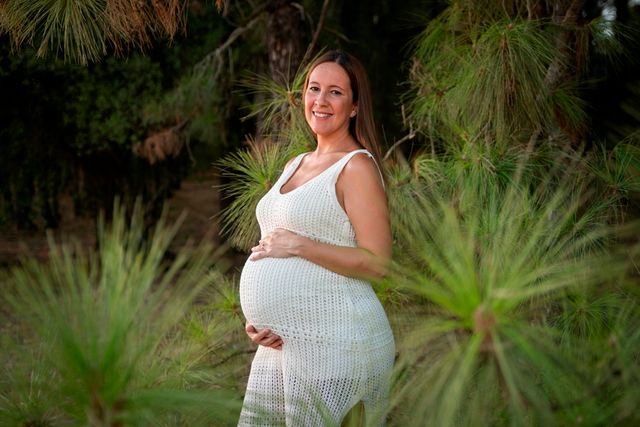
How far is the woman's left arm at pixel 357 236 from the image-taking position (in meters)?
1.95

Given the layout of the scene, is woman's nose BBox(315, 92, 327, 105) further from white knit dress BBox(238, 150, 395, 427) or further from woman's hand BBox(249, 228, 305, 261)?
woman's hand BBox(249, 228, 305, 261)

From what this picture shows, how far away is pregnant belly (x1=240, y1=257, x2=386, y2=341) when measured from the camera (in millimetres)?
1970

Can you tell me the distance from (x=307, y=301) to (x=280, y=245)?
0.51 feet

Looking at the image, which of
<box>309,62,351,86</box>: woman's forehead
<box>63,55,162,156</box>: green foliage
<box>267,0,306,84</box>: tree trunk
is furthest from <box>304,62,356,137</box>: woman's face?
<box>63,55,162,156</box>: green foliage

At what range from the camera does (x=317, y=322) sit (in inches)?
77.7

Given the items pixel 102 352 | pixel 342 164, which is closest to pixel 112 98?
pixel 342 164

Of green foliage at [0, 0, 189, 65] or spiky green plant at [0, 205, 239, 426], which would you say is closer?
spiky green plant at [0, 205, 239, 426]

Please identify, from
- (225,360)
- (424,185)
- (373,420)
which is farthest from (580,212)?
(373,420)

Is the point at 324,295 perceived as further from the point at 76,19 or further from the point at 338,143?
the point at 76,19

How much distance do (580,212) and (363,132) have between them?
102 centimetres

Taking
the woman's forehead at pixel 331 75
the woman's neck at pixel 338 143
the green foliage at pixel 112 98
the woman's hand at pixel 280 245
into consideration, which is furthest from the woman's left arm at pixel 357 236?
the green foliage at pixel 112 98

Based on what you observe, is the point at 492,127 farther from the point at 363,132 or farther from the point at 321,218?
the point at 321,218

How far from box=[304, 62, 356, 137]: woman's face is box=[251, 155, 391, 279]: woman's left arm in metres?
0.16

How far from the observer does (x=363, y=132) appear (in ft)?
7.16
